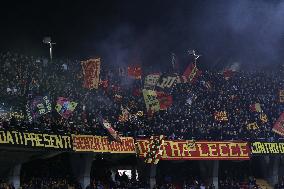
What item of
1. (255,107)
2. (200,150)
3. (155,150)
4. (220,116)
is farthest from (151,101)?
(255,107)

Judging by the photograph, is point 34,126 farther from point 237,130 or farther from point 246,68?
point 246,68

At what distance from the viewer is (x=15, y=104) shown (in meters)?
30.0

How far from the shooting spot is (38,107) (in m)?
26.3

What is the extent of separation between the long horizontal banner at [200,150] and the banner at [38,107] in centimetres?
717

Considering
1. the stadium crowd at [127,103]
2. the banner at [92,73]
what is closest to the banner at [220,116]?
the stadium crowd at [127,103]

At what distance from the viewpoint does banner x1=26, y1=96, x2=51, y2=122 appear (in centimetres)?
2631

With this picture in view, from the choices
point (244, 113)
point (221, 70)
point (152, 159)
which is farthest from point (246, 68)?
point (152, 159)

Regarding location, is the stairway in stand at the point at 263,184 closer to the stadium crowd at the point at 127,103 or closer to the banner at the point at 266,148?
the banner at the point at 266,148

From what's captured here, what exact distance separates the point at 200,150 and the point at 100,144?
7.42 m

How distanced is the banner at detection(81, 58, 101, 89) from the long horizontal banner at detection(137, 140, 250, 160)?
490 cm

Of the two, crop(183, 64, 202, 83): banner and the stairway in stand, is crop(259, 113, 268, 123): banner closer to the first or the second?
the stairway in stand

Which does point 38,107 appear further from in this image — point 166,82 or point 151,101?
point 166,82

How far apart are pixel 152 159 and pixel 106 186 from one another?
3270 mm

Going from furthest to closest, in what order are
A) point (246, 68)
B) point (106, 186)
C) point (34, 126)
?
point (246, 68) → point (106, 186) → point (34, 126)
